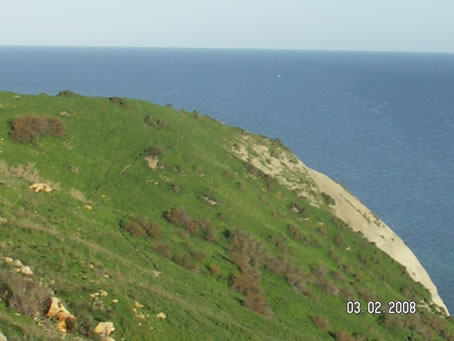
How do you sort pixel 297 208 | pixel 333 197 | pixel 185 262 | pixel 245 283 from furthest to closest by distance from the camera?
pixel 333 197, pixel 297 208, pixel 245 283, pixel 185 262

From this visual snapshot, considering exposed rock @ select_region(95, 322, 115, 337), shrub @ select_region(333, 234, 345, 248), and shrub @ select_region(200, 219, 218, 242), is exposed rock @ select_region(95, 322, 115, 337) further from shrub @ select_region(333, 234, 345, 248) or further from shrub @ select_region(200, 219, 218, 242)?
shrub @ select_region(333, 234, 345, 248)

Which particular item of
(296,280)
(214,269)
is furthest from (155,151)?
(296,280)

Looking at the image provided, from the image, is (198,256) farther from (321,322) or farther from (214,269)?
(321,322)

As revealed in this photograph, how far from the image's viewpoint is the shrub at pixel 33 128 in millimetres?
45281

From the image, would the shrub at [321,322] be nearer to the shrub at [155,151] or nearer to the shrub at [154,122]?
the shrub at [155,151]

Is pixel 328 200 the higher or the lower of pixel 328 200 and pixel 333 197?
the higher

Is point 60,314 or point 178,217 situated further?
point 178,217

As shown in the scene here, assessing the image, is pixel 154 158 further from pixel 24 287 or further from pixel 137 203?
pixel 24 287

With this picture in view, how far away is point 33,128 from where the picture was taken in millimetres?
46375

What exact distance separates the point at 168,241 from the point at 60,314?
18.9m

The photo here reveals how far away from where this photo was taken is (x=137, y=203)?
140ft

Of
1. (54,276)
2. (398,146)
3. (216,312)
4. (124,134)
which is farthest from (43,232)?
(398,146)

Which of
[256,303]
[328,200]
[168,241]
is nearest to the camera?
[256,303]
